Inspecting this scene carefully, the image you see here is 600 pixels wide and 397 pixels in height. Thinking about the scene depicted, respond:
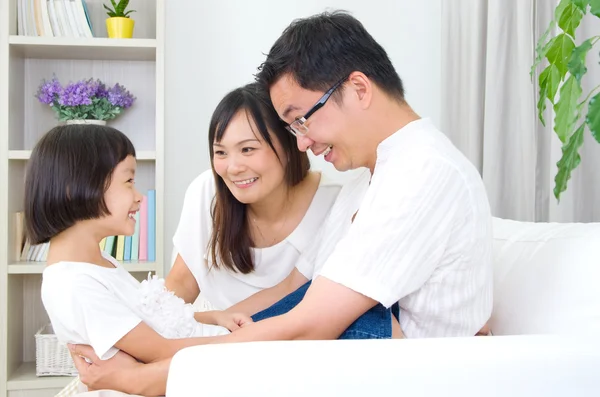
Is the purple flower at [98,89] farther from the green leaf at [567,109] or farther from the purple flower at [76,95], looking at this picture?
the green leaf at [567,109]

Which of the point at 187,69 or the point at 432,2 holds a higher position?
the point at 432,2

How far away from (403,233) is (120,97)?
2101 millimetres

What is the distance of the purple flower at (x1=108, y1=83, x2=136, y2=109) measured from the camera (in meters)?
2.99

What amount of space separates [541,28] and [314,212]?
3.36 feet

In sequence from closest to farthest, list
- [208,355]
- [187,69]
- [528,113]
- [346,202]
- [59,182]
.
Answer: [208,355] < [59,182] < [346,202] < [528,113] < [187,69]

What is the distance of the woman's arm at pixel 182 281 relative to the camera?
2.09 meters

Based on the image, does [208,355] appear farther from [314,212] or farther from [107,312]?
[314,212]

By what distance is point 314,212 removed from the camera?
1.98 metres

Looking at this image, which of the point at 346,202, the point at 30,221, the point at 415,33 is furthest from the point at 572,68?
the point at 415,33

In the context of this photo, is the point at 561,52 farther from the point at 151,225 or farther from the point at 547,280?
the point at 151,225

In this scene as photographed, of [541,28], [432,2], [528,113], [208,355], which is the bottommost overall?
[208,355]

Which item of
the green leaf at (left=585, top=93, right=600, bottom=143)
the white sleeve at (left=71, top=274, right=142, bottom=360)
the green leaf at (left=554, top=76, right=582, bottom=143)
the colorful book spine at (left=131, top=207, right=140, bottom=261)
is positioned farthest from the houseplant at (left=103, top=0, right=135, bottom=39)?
the green leaf at (left=585, top=93, right=600, bottom=143)

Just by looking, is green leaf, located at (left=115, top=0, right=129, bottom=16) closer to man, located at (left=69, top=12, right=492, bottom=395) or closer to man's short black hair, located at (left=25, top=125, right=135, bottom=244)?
man's short black hair, located at (left=25, top=125, right=135, bottom=244)

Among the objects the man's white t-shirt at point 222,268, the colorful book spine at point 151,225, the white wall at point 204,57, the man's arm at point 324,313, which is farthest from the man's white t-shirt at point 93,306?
the white wall at point 204,57
